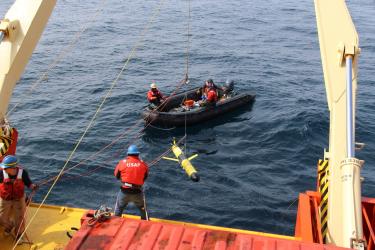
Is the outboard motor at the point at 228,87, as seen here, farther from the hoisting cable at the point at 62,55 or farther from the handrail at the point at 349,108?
the handrail at the point at 349,108

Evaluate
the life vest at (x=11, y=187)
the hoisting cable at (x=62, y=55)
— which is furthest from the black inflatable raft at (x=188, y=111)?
the life vest at (x=11, y=187)

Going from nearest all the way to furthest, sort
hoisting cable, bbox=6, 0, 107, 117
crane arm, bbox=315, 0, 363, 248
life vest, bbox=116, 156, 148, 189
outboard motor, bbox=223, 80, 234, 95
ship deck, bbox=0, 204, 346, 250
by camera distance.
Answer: ship deck, bbox=0, 204, 346, 250 → crane arm, bbox=315, 0, 363, 248 → life vest, bbox=116, 156, 148, 189 → outboard motor, bbox=223, 80, 234, 95 → hoisting cable, bbox=6, 0, 107, 117

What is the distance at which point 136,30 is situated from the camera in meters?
41.2

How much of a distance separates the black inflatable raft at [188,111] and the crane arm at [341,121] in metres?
12.7

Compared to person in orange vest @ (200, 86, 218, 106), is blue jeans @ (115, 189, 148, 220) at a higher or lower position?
higher

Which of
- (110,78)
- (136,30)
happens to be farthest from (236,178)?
(136,30)

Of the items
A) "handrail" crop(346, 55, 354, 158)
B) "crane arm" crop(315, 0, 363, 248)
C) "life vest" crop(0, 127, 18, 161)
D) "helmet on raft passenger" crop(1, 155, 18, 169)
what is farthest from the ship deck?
"life vest" crop(0, 127, 18, 161)

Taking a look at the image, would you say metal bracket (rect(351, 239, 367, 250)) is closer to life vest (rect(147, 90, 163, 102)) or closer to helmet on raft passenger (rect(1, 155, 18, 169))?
helmet on raft passenger (rect(1, 155, 18, 169))

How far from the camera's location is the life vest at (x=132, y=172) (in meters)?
9.92

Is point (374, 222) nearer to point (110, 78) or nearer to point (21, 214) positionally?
point (21, 214)

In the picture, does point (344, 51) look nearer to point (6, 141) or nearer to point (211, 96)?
point (6, 141)

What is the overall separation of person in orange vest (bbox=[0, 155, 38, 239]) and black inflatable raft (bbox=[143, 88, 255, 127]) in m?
12.2

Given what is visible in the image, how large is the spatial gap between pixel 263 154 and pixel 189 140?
394cm

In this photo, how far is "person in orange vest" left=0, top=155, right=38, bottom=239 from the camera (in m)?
9.41
